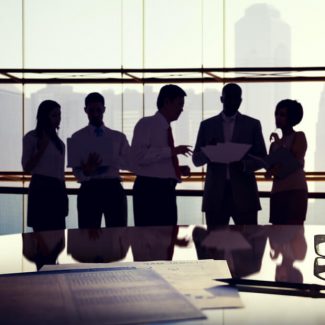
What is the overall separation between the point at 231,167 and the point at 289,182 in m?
0.26

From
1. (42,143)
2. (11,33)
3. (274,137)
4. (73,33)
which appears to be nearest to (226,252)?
(274,137)

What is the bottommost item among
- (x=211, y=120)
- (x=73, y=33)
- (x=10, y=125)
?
(x=211, y=120)

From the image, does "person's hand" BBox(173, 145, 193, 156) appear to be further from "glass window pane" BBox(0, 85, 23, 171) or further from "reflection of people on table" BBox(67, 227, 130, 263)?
"glass window pane" BBox(0, 85, 23, 171)

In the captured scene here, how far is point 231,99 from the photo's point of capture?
9.44 ft

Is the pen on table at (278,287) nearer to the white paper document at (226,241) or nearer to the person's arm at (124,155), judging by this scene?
the white paper document at (226,241)

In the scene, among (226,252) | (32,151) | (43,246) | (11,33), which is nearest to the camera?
(226,252)

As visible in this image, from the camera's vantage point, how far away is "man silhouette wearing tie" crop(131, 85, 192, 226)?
2807mm

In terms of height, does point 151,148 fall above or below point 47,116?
below

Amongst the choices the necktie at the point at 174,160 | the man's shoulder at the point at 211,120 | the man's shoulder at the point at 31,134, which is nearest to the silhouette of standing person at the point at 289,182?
the man's shoulder at the point at 211,120

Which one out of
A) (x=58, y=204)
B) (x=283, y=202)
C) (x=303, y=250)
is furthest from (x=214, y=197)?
(x=303, y=250)

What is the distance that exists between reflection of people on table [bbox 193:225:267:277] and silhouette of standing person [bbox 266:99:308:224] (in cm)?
121

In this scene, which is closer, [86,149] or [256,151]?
[256,151]

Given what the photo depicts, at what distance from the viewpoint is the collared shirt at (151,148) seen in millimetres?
2811

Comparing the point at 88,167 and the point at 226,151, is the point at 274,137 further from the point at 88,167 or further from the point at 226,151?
the point at 88,167
